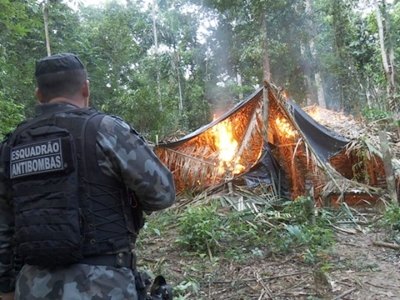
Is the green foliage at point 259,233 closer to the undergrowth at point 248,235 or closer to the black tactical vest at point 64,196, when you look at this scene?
the undergrowth at point 248,235

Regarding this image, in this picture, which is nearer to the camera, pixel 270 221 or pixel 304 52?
pixel 270 221

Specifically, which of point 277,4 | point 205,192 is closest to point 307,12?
point 277,4

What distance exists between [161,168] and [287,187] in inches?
256

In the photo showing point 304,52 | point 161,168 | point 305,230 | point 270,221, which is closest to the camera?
point 161,168

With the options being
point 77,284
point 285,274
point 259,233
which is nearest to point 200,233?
point 259,233

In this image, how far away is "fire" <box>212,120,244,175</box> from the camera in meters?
7.77

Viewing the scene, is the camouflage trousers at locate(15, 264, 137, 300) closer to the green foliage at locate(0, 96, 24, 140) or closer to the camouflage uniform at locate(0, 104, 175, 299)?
the camouflage uniform at locate(0, 104, 175, 299)

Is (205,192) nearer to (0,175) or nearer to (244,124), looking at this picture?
(244,124)

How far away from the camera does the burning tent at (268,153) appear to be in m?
7.34

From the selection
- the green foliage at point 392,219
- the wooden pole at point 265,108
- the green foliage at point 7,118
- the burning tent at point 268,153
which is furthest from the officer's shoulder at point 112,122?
the wooden pole at point 265,108

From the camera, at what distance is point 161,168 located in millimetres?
1727

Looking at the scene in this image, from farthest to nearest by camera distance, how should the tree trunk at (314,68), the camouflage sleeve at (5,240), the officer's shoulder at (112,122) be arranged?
1. the tree trunk at (314,68)
2. the camouflage sleeve at (5,240)
3. the officer's shoulder at (112,122)

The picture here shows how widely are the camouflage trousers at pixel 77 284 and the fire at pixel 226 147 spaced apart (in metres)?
6.10

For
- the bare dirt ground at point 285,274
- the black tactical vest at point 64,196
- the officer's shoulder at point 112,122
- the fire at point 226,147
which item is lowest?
the bare dirt ground at point 285,274
